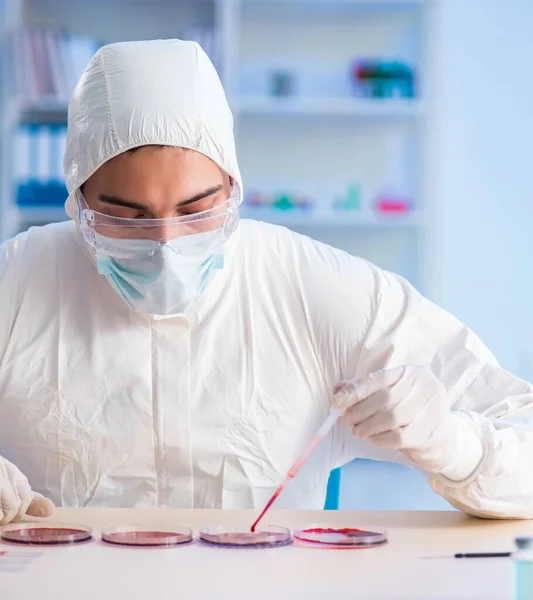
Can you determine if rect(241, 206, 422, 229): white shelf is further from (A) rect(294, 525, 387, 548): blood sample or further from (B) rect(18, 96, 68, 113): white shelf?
(A) rect(294, 525, 387, 548): blood sample

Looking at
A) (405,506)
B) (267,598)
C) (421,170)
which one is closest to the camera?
(267,598)

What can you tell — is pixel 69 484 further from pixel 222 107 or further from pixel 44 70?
pixel 44 70

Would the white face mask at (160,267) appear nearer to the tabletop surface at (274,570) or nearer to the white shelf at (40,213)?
the tabletop surface at (274,570)

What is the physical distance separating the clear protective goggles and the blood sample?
20.9 inches

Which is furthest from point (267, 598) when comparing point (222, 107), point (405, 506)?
point (405, 506)

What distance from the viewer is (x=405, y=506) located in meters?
3.79

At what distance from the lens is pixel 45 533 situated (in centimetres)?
130

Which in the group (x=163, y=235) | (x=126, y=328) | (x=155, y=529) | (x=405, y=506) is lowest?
(x=405, y=506)

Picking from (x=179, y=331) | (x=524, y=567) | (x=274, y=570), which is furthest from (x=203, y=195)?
(x=524, y=567)

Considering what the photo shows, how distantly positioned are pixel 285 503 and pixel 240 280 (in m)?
0.41

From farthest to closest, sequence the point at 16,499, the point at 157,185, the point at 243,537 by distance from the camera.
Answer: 1. the point at 157,185
2. the point at 16,499
3. the point at 243,537

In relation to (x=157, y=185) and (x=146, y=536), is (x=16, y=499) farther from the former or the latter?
(x=157, y=185)

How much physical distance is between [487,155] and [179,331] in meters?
2.93

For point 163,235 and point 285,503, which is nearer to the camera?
point 163,235
